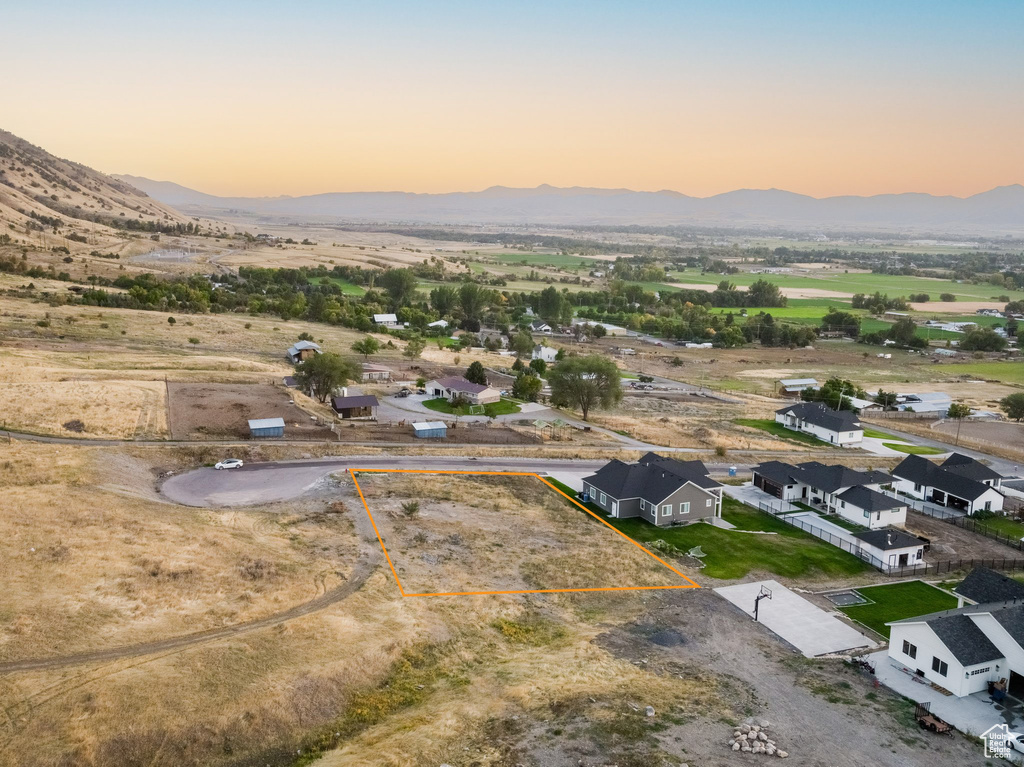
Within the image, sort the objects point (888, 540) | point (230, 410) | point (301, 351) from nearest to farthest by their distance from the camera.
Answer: point (888, 540)
point (230, 410)
point (301, 351)

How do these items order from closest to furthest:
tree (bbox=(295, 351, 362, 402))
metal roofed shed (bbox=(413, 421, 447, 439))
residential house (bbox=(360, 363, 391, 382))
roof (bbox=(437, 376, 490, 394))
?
metal roofed shed (bbox=(413, 421, 447, 439)) < tree (bbox=(295, 351, 362, 402)) < roof (bbox=(437, 376, 490, 394)) < residential house (bbox=(360, 363, 391, 382))

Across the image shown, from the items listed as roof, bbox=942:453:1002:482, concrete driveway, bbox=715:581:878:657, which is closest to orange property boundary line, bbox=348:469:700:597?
concrete driveway, bbox=715:581:878:657

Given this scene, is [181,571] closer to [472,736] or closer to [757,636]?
[472,736]

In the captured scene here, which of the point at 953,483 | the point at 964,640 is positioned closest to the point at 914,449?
the point at 953,483

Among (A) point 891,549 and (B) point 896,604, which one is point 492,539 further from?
(A) point 891,549

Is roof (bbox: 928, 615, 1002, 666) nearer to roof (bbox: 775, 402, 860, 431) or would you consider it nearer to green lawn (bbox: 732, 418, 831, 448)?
green lawn (bbox: 732, 418, 831, 448)
